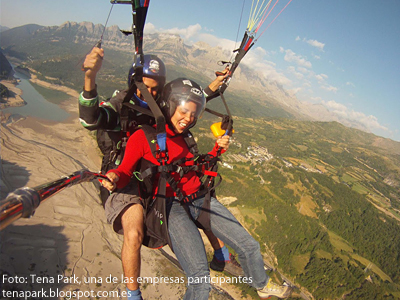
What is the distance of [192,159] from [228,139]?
60cm

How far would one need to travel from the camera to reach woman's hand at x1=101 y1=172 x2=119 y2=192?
6.26 ft

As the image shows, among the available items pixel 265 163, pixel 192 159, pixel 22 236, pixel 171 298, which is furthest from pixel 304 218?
pixel 192 159

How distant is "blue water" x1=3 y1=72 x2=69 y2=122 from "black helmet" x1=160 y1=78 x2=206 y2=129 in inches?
2400

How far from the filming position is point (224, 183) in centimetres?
4225

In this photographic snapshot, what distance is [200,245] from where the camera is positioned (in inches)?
98.5

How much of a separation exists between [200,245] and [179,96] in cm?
180

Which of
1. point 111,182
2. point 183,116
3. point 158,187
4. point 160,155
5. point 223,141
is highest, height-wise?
point 183,116

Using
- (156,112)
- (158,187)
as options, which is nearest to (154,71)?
(156,112)

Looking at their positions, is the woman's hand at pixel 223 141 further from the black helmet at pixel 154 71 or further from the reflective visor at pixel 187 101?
the black helmet at pixel 154 71

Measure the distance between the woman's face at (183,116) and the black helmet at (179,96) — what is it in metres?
0.04

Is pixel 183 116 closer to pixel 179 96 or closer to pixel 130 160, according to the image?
pixel 179 96

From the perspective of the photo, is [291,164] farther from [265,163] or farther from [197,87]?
[197,87]

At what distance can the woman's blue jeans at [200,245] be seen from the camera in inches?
94.0

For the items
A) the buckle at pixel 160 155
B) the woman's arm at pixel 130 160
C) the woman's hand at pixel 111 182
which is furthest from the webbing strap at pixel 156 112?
the woman's hand at pixel 111 182
